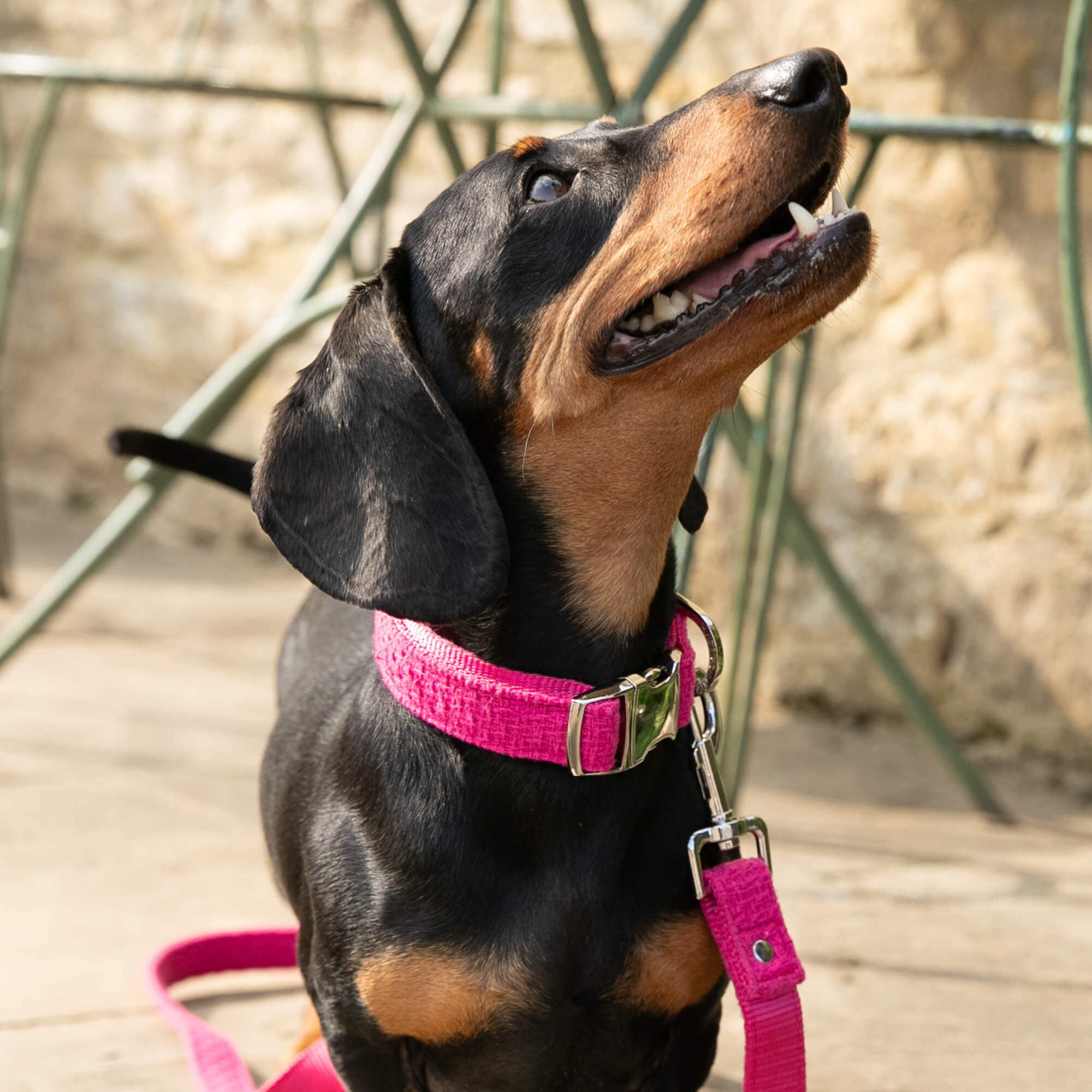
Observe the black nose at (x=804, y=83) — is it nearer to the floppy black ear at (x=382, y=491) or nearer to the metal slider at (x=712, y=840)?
the floppy black ear at (x=382, y=491)

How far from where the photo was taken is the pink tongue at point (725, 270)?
Answer: 5.73 ft

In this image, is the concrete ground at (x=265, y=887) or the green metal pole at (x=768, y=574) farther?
the green metal pole at (x=768, y=574)

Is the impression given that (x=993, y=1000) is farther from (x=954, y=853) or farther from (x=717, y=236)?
(x=717, y=236)

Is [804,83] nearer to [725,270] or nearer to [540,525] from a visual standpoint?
[725,270]

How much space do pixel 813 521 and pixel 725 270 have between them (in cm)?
257

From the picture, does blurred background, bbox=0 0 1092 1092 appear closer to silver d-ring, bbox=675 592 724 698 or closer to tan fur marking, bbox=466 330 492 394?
silver d-ring, bbox=675 592 724 698

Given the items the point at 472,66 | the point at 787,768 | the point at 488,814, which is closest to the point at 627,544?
the point at 488,814

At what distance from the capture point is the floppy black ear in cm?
168

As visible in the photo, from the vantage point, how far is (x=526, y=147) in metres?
1.89

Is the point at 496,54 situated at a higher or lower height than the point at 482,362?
higher

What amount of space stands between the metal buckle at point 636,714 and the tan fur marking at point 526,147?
0.69 m

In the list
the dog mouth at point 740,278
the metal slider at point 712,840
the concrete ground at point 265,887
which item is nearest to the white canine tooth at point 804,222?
the dog mouth at point 740,278

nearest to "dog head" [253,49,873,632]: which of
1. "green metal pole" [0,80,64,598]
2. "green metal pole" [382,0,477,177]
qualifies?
"green metal pole" [382,0,477,177]

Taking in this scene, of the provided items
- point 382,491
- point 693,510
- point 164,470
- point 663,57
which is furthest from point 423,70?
point 382,491
